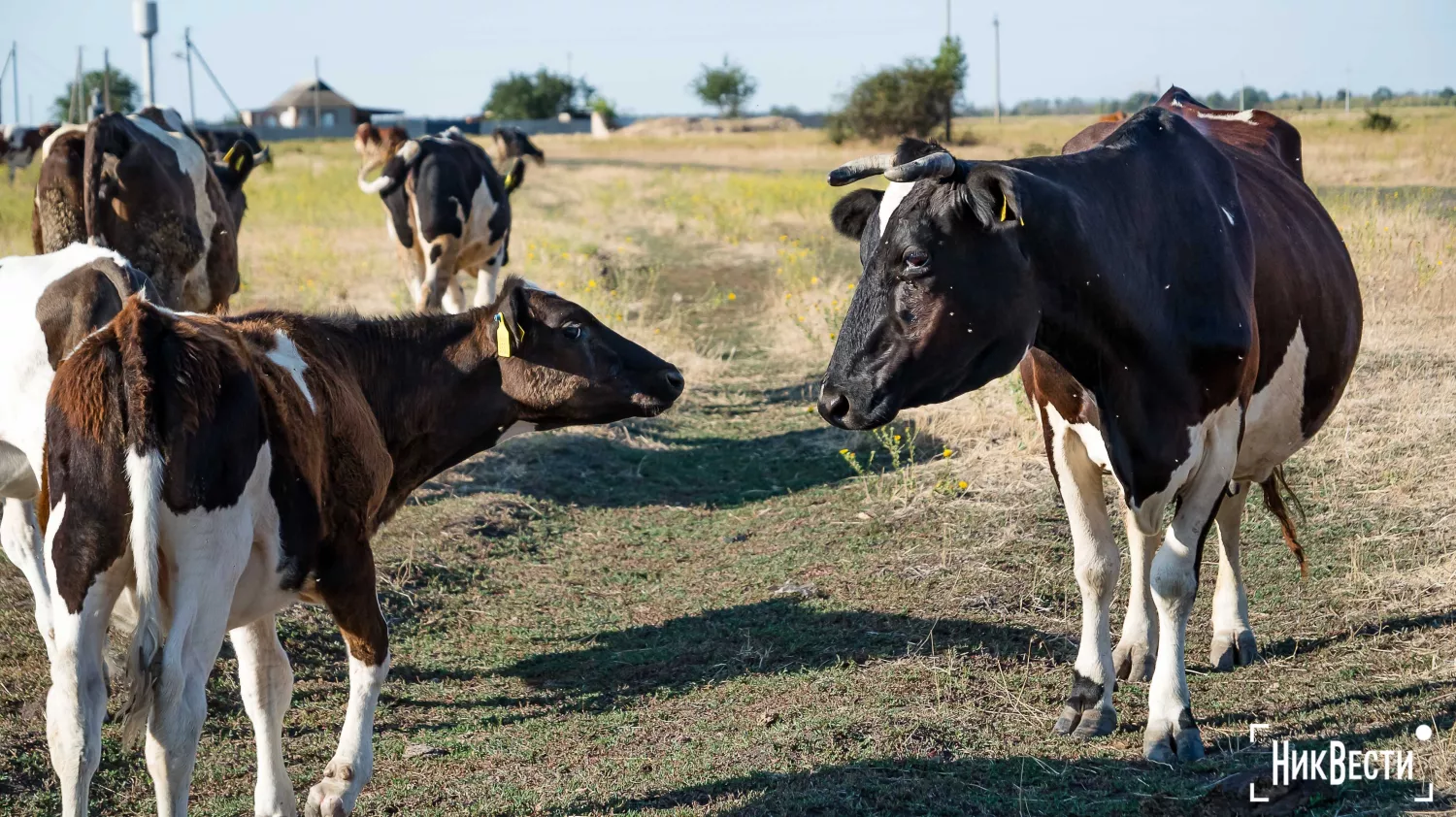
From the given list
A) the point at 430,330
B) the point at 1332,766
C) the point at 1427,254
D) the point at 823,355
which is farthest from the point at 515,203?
the point at 1332,766

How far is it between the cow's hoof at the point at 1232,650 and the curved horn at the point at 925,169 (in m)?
2.67

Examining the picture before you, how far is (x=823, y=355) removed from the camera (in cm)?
1287

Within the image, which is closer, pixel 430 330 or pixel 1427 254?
pixel 430 330

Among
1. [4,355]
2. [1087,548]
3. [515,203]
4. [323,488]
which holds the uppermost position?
[515,203]

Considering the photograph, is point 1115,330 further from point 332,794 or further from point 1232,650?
point 332,794

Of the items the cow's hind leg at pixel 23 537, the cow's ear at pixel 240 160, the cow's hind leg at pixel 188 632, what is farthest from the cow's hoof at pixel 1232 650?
the cow's ear at pixel 240 160

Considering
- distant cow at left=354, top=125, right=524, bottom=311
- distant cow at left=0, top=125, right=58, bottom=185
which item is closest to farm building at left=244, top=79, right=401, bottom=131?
distant cow at left=0, top=125, right=58, bottom=185

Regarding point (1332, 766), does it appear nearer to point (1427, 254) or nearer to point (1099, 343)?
point (1099, 343)

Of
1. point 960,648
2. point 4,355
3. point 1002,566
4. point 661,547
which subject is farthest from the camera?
point 661,547

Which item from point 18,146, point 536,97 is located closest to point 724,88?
point 536,97

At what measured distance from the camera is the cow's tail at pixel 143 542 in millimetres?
3586

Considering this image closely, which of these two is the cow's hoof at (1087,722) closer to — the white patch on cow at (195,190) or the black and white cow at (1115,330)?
the black and white cow at (1115,330)

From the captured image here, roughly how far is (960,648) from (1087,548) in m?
0.96

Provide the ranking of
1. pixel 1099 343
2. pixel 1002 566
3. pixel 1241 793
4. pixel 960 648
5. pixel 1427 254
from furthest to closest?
pixel 1427 254, pixel 1002 566, pixel 960 648, pixel 1099 343, pixel 1241 793
